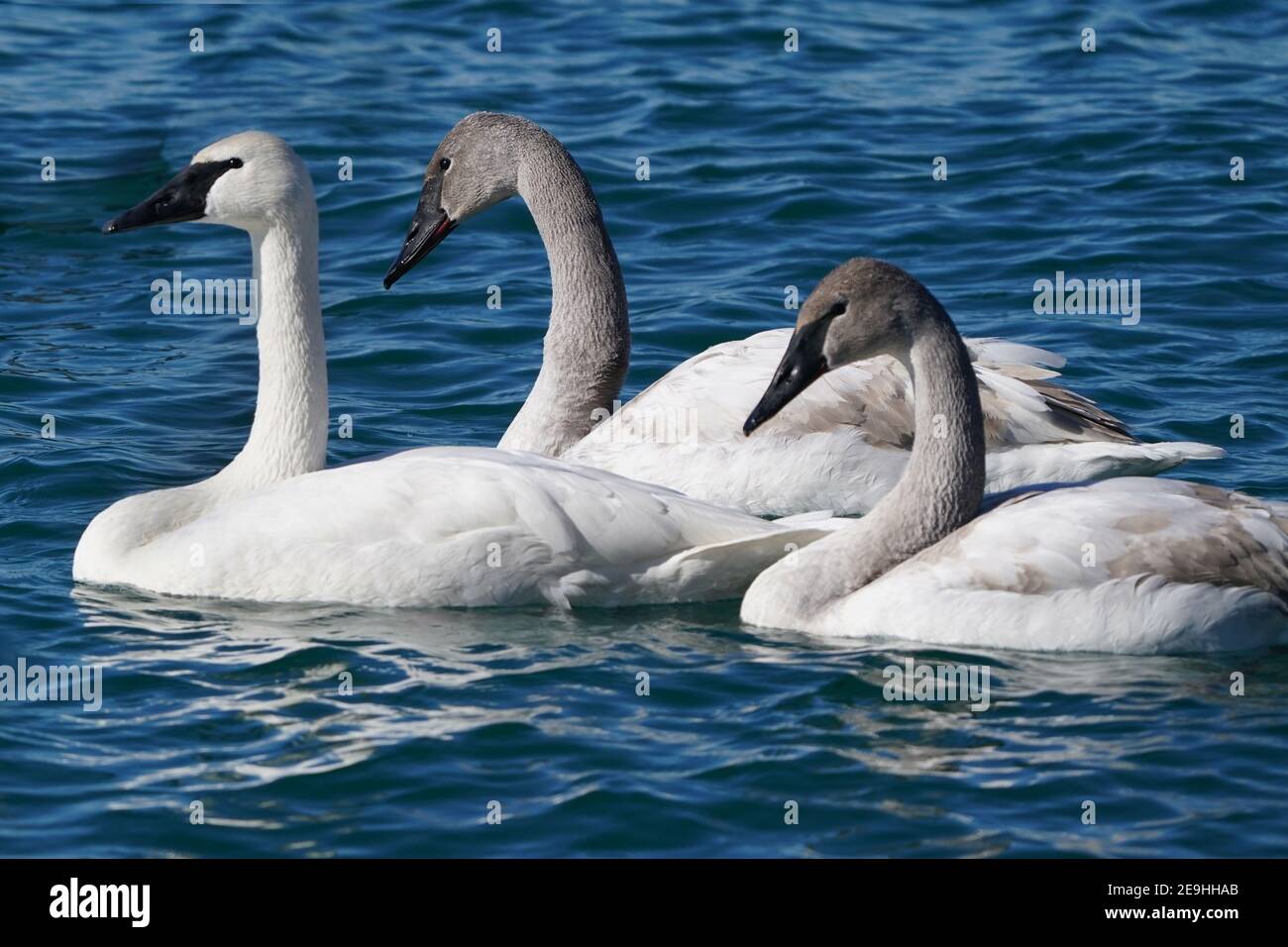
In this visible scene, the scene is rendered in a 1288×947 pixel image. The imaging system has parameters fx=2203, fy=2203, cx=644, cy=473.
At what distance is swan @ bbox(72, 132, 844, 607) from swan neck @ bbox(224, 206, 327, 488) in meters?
0.01

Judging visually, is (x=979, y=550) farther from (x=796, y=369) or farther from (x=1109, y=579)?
(x=796, y=369)

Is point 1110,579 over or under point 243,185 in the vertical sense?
under

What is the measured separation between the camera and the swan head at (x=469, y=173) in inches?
451

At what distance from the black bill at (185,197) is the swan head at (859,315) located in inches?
101

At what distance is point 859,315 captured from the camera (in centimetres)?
888

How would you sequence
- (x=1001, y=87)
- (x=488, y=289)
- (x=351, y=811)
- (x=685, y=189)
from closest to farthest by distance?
1. (x=351, y=811)
2. (x=488, y=289)
3. (x=685, y=189)
4. (x=1001, y=87)

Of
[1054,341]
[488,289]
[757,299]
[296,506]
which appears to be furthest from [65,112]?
[296,506]

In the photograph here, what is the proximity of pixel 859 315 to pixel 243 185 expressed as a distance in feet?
8.89

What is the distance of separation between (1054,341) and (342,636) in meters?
6.06

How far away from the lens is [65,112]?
59.7 ft

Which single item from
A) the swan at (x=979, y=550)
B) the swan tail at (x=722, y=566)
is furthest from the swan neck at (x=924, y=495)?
the swan tail at (x=722, y=566)

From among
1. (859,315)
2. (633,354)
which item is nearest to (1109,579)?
(859,315)

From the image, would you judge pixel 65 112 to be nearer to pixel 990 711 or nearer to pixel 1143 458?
pixel 1143 458

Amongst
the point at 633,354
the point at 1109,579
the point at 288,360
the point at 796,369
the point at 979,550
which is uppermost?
the point at 633,354
